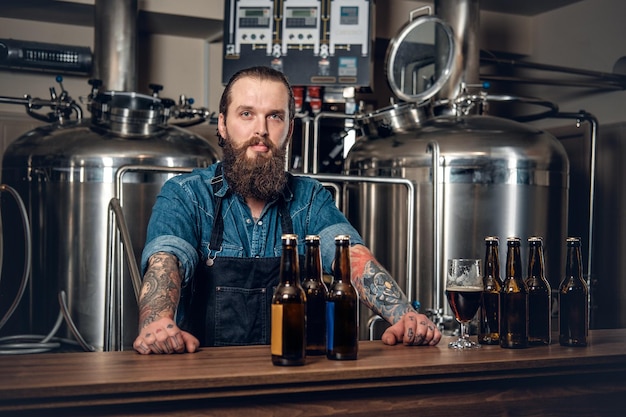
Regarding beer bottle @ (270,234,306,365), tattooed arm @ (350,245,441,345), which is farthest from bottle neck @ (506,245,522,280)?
beer bottle @ (270,234,306,365)

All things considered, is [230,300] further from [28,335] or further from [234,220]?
[28,335]

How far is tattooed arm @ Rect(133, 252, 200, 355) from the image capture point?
162 cm

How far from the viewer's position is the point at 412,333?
6.07 ft

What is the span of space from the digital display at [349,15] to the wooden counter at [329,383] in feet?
10.9

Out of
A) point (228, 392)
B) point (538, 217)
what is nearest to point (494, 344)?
point (228, 392)

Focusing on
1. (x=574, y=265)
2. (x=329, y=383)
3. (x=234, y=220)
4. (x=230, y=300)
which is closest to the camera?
(x=329, y=383)

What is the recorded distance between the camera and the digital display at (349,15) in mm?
4828

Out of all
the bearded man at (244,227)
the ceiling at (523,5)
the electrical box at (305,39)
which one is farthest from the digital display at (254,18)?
the bearded man at (244,227)

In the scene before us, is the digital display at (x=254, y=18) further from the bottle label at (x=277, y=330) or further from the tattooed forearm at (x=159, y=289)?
the bottle label at (x=277, y=330)

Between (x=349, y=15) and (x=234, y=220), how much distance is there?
2.87 metres

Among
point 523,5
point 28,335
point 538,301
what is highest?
point 523,5

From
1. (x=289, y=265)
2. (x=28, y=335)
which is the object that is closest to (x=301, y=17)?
(x=28, y=335)

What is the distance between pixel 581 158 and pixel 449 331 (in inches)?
97.0

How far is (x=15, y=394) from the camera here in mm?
1177
